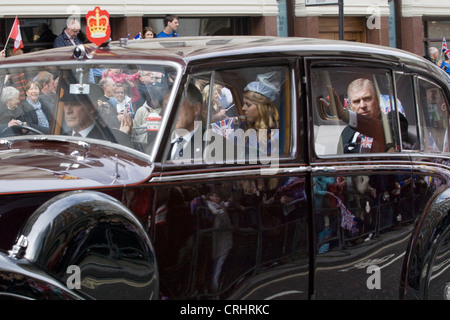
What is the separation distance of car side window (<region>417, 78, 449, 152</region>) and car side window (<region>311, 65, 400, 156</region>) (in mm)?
244

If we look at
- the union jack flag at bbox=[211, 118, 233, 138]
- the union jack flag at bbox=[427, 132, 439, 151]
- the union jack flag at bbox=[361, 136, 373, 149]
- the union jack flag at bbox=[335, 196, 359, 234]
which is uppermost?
the union jack flag at bbox=[211, 118, 233, 138]

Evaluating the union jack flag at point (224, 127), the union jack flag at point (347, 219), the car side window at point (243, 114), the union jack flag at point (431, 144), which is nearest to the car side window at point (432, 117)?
the union jack flag at point (431, 144)

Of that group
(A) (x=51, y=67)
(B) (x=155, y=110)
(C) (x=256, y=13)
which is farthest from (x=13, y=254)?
(C) (x=256, y=13)

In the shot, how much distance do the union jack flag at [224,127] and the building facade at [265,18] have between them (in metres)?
8.38

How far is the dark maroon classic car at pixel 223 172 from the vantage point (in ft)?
11.1

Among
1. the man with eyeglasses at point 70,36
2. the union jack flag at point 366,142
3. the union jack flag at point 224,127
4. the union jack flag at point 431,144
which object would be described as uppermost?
the man with eyeglasses at point 70,36

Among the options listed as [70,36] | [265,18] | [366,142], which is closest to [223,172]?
[366,142]

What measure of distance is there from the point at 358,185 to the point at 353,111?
1.64 feet

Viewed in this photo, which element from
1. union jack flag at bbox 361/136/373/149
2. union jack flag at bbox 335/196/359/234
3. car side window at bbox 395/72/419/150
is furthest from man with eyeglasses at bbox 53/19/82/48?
union jack flag at bbox 335/196/359/234

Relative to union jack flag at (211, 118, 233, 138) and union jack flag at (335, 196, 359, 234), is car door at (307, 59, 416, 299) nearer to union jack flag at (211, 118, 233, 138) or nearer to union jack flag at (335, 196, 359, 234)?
union jack flag at (335, 196, 359, 234)

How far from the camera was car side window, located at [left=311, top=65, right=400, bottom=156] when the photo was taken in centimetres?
433

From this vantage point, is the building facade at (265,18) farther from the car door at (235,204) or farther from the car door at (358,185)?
the car door at (235,204)

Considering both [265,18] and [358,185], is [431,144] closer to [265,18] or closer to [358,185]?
[358,185]

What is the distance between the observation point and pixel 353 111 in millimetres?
4598
